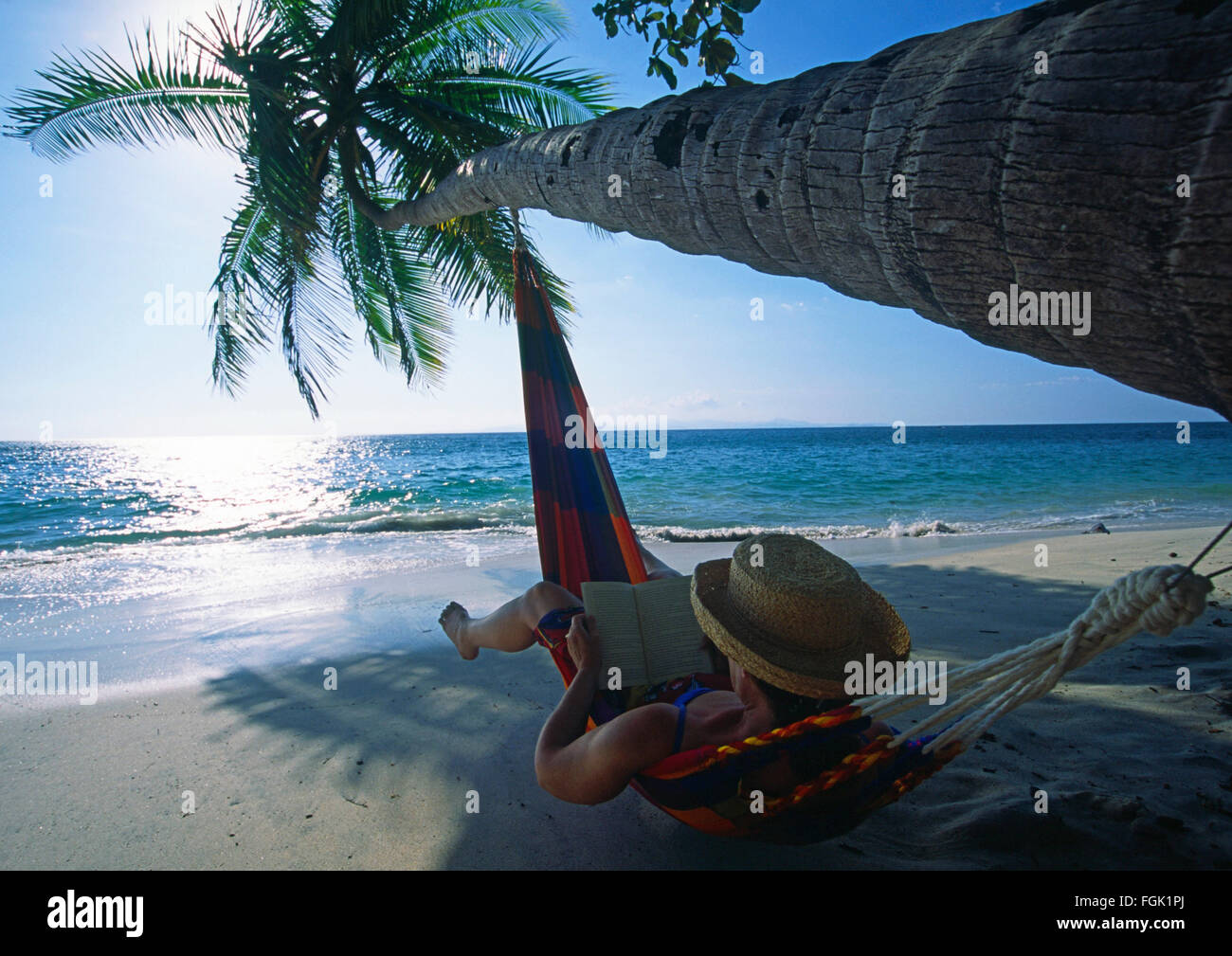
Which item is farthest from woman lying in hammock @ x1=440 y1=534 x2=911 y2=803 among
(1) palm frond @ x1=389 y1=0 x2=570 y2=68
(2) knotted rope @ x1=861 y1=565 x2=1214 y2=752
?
(1) palm frond @ x1=389 y1=0 x2=570 y2=68

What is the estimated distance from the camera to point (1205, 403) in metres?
0.77

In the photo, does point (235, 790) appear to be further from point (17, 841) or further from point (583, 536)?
point (583, 536)

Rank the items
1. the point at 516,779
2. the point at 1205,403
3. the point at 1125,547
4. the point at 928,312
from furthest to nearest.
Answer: the point at 1125,547 → the point at 516,779 → the point at 928,312 → the point at 1205,403

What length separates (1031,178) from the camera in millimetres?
736

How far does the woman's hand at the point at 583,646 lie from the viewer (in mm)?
1382

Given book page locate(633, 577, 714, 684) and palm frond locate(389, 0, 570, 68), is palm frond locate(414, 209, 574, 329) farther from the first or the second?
book page locate(633, 577, 714, 684)

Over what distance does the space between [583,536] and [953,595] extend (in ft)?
8.17

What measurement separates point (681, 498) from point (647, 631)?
387 inches

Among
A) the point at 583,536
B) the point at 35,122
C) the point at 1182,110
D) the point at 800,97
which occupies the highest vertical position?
the point at 35,122

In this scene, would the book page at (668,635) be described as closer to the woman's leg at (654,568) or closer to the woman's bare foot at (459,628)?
the woman's leg at (654,568)

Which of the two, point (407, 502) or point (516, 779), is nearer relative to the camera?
point (516, 779)

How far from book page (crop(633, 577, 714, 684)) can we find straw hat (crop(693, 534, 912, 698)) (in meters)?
0.44

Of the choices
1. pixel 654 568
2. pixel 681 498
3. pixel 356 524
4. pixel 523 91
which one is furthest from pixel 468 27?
pixel 681 498
